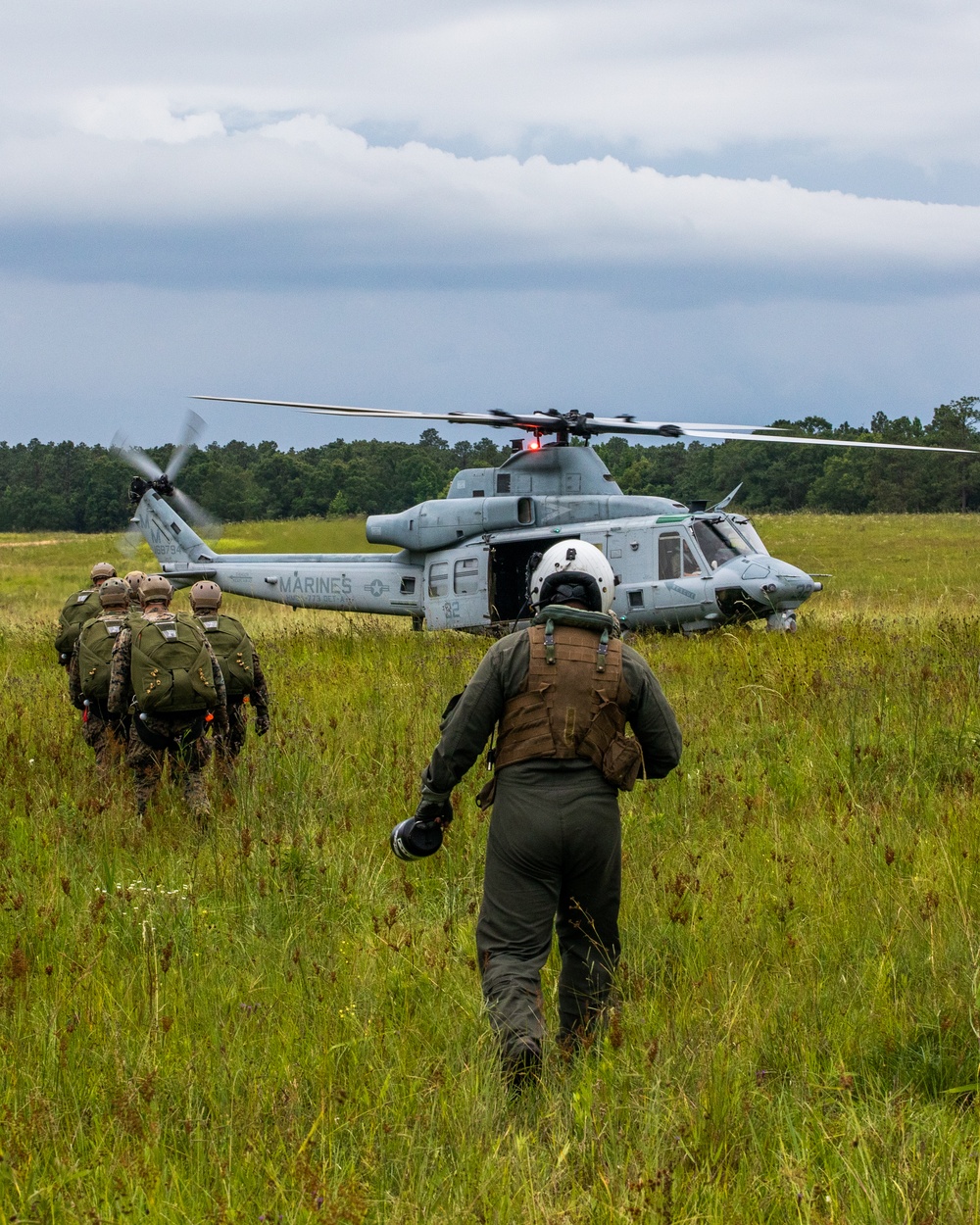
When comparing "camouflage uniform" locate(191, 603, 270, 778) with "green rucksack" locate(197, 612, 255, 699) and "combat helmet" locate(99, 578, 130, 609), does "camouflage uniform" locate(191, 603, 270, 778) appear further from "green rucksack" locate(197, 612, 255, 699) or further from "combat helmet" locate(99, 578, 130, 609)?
"combat helmet" locate(99, 578, 130, 609)

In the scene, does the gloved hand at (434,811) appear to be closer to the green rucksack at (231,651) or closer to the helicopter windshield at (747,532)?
the green rucksack at (231,651)

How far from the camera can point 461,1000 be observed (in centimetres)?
446

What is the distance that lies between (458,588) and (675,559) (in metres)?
2.82

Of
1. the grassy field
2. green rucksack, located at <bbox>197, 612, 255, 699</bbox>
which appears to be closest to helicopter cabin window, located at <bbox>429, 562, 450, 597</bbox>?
the grassy field

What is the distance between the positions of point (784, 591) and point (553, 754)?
32.5ft

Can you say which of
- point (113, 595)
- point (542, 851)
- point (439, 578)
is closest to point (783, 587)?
point (439, 578)

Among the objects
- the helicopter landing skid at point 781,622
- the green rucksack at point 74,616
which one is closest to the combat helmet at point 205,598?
the green rucksack at point 74,616

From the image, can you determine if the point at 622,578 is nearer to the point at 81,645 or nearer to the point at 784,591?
the point at 784,591

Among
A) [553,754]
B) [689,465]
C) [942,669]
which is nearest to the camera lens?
[553,754]

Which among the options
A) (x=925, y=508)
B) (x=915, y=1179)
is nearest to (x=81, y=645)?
(x=915, y=1179)

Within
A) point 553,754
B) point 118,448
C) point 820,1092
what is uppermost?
point 118,448

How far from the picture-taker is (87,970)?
4.52 metres

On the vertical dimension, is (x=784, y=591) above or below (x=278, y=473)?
below

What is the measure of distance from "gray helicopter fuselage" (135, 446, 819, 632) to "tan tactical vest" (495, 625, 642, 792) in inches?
339
